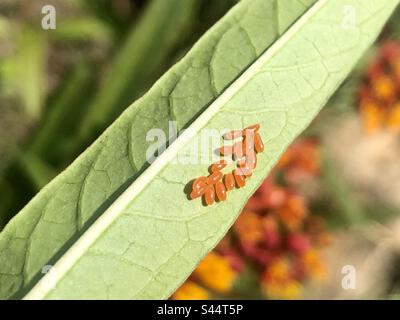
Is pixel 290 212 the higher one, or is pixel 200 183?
pixel 290 212

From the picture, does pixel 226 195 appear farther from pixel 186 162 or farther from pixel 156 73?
pixel 156 73

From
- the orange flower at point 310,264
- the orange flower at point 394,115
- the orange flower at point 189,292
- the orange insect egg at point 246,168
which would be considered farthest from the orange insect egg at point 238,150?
the orange flower at point 394,115

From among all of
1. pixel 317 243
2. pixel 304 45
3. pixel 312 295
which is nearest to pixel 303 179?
pixel 317 243

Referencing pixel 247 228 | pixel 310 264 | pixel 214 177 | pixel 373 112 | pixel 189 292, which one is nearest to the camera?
pixel 214 177

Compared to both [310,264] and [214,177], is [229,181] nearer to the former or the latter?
[214,177]

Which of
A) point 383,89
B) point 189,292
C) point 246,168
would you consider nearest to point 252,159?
point 246,168

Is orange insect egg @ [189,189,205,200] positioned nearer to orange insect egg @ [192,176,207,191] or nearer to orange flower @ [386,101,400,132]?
orange insect egg @ [192,176,207,191]
